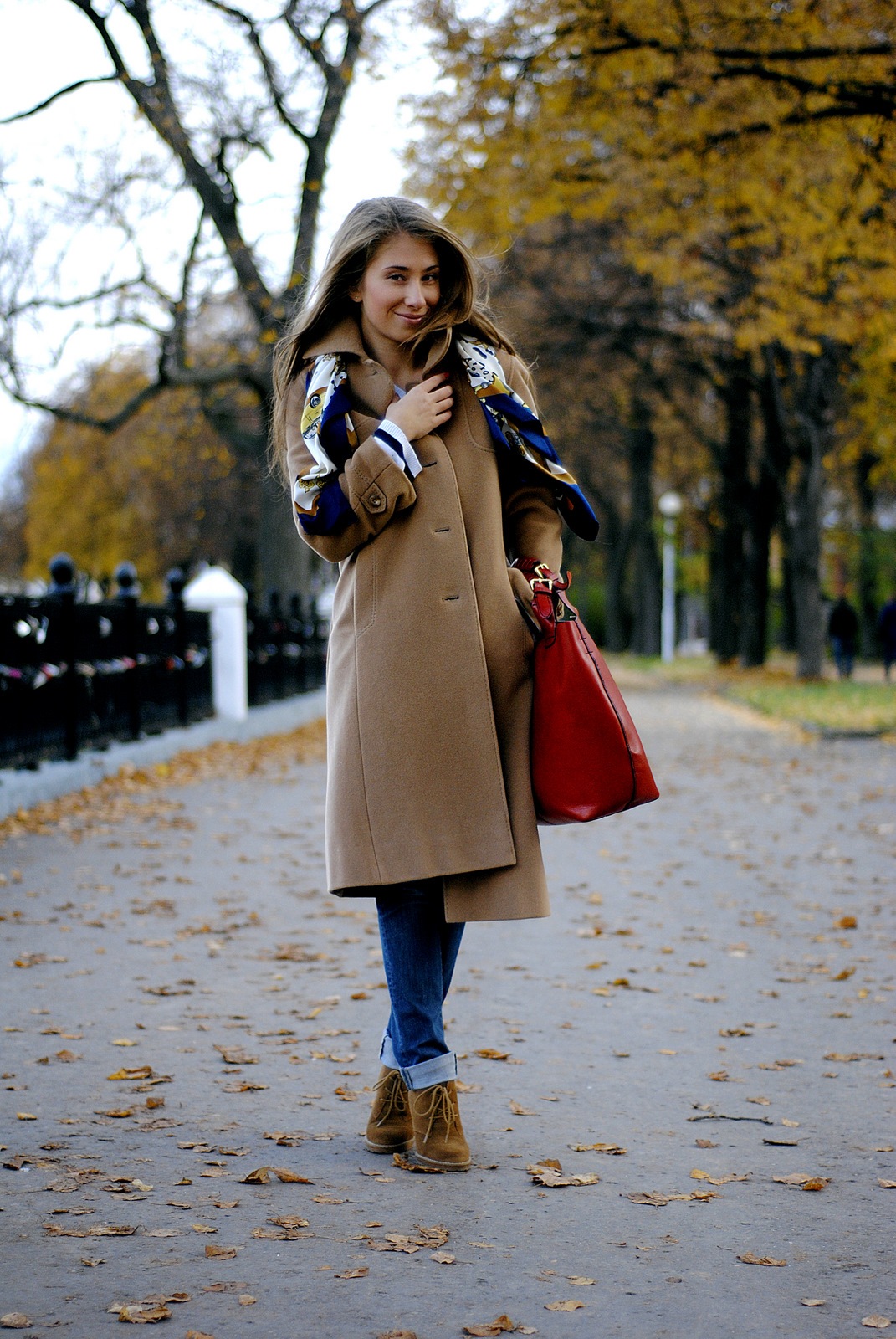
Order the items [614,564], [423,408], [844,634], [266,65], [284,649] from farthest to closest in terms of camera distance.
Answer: [614,564]
[844,634]
[284,649]
[266,65]
[423,408]

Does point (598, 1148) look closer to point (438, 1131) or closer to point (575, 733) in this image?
point (438, 1131)

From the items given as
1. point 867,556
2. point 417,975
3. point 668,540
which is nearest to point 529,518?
point 417,975

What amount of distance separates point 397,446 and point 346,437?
155 millimetres

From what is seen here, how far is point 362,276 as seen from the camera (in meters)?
3.52

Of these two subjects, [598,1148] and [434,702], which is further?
[598,1148]

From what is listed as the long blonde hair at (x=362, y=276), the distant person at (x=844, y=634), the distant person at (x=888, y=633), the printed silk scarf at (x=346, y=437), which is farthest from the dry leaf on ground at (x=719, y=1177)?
the distant person at (x=844, y=634)

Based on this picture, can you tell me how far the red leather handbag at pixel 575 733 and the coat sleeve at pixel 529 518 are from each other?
0.13m

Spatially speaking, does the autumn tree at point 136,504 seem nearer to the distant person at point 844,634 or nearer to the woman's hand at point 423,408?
the distant person at point 844,634

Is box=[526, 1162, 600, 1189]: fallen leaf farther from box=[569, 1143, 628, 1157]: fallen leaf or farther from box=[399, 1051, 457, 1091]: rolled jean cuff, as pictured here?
box=[399, 1051, 457, 1091]: rolled jean cuff

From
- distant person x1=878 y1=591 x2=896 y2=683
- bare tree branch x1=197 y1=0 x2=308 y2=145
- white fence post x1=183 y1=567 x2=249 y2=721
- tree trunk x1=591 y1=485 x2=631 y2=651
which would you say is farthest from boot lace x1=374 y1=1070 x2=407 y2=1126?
tree trunk x1=591 y1=485 x2=631 y2=651

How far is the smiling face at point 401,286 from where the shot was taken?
3451 millimetres

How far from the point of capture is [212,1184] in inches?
129

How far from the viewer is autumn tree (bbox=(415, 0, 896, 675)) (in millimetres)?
11477

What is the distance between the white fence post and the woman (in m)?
13.1
